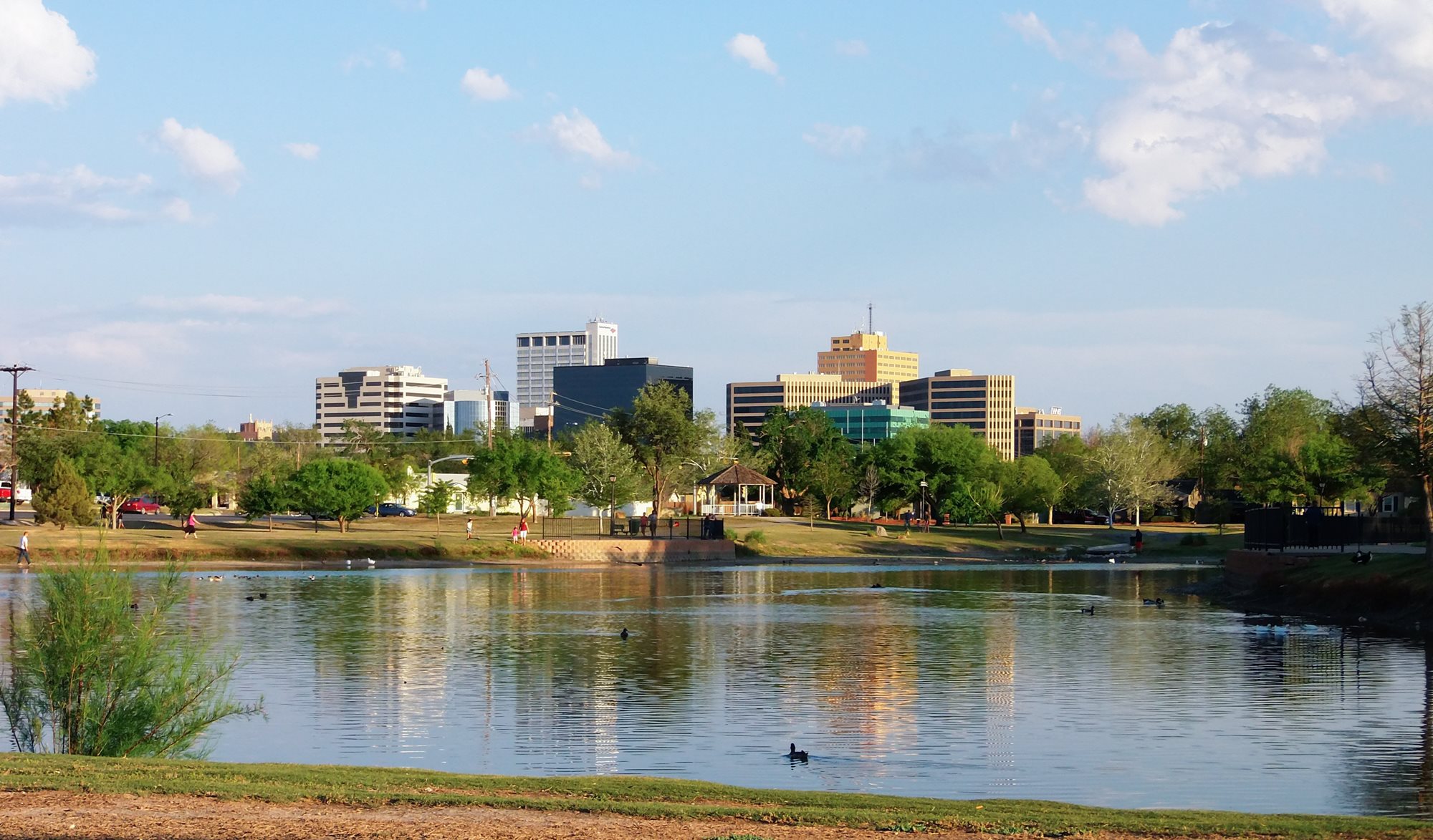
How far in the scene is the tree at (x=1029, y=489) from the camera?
10906 centimetres

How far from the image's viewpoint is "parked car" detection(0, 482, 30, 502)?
119225 mm

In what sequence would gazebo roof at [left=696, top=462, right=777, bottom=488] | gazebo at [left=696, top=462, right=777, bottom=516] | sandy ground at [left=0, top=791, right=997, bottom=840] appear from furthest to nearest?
gazebo at [left=696, top=462, right=777, bottom=516], gazebo roof at [left=696, top=462, right=777, bottom=488], sandy ground at [left=0, top=791, right=997, bottom=840]

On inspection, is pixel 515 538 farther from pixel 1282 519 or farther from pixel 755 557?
pixel 1282 519

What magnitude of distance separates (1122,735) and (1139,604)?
30552mm

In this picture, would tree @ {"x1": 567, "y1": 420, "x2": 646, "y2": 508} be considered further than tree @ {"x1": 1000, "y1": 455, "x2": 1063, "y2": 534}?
No

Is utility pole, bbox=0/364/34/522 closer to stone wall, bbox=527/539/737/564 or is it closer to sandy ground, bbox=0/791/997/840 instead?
stone wall, bbox=527/539/737/564

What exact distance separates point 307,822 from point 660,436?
4484 inches

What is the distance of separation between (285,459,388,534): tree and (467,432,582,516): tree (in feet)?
26.7

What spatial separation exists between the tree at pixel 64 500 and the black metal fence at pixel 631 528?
24.5 meters

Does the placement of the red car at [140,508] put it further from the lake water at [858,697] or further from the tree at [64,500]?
the lake water at [858,697]

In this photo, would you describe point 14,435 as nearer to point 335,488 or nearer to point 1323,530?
point 335,488

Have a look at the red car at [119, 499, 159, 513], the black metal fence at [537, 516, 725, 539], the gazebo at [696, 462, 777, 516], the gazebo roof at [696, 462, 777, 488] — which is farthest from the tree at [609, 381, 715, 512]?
the red car at [119, 499, 159, 513]

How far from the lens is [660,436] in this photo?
126 m

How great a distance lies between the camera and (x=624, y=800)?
1379 cm
